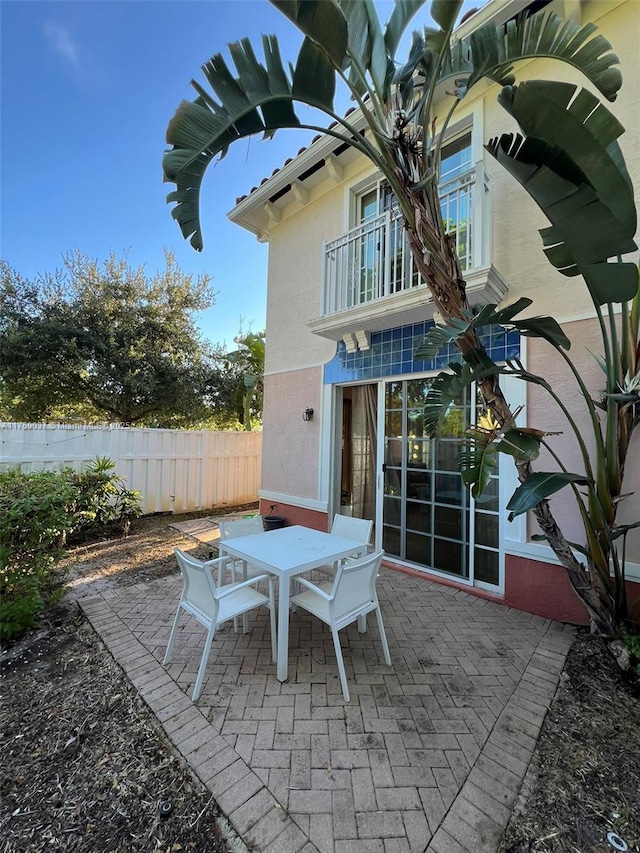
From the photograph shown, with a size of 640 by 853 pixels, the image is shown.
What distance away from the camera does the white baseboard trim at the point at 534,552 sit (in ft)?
12.9

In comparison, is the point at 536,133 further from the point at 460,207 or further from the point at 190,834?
the point at 190,834

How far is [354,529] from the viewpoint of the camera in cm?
434

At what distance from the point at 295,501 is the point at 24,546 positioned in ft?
14.2

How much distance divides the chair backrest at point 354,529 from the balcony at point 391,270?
10.0ft

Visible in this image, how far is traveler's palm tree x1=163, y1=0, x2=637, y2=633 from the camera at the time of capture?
2.55m

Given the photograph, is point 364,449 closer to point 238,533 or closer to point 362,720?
point 238,533

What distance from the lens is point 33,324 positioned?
30.2ft

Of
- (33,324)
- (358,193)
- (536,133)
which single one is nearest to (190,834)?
(536,133)

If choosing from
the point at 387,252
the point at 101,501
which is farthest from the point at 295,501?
the point at 387,252

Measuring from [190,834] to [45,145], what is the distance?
9.26 meters

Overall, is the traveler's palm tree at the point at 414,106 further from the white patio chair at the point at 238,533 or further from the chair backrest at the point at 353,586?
the white patio chair at the point at 238,533

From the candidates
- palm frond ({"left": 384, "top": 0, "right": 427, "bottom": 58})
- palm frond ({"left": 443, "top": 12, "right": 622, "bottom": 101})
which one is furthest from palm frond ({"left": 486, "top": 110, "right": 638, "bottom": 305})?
palm frond ({"left": 384, "top": 0, "right": 427, "bottom": 58})

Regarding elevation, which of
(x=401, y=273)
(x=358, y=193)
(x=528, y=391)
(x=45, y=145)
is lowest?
(x=528, y=391)

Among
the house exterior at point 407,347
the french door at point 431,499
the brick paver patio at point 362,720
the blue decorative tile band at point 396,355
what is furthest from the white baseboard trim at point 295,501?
the brick paver patio at point 362,720
